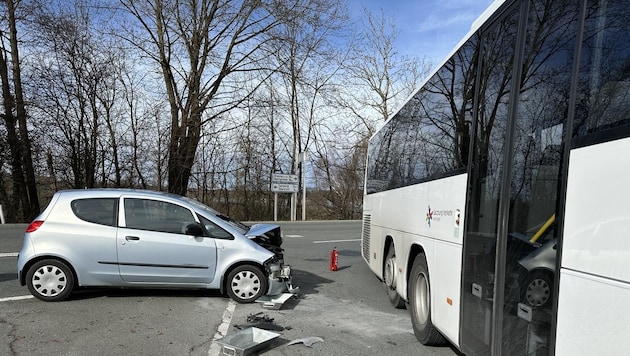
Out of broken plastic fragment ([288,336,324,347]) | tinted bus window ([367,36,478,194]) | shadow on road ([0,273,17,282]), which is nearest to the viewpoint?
tinted bus window ([367,36,478,194])

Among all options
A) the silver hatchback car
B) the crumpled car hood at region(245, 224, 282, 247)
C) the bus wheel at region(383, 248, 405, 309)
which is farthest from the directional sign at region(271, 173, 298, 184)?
the silver hatchback car

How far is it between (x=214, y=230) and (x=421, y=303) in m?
3.27

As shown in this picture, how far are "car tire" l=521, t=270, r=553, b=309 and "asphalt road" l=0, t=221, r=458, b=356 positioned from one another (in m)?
2.45

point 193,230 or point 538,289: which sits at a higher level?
point 538,289

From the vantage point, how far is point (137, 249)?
687 centimetres

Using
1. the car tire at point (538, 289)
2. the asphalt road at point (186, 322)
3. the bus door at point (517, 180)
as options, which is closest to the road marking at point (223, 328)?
the asphalt road at point (186, 322)

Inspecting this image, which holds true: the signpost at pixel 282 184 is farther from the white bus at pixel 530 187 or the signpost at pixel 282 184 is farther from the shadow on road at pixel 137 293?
the white bus at pixel 530 187

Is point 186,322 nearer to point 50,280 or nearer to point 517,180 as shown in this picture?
point 50,280

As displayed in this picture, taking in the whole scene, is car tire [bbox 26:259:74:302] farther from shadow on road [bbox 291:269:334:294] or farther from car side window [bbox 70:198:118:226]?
shadow on road [bbox 291:269:334:294]

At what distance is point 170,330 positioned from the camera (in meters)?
5.74

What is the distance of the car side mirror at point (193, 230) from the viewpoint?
6.96m

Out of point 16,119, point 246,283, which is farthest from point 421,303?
point 16,119

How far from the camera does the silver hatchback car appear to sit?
6738 mm

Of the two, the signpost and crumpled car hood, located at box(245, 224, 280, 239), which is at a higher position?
the signpost
